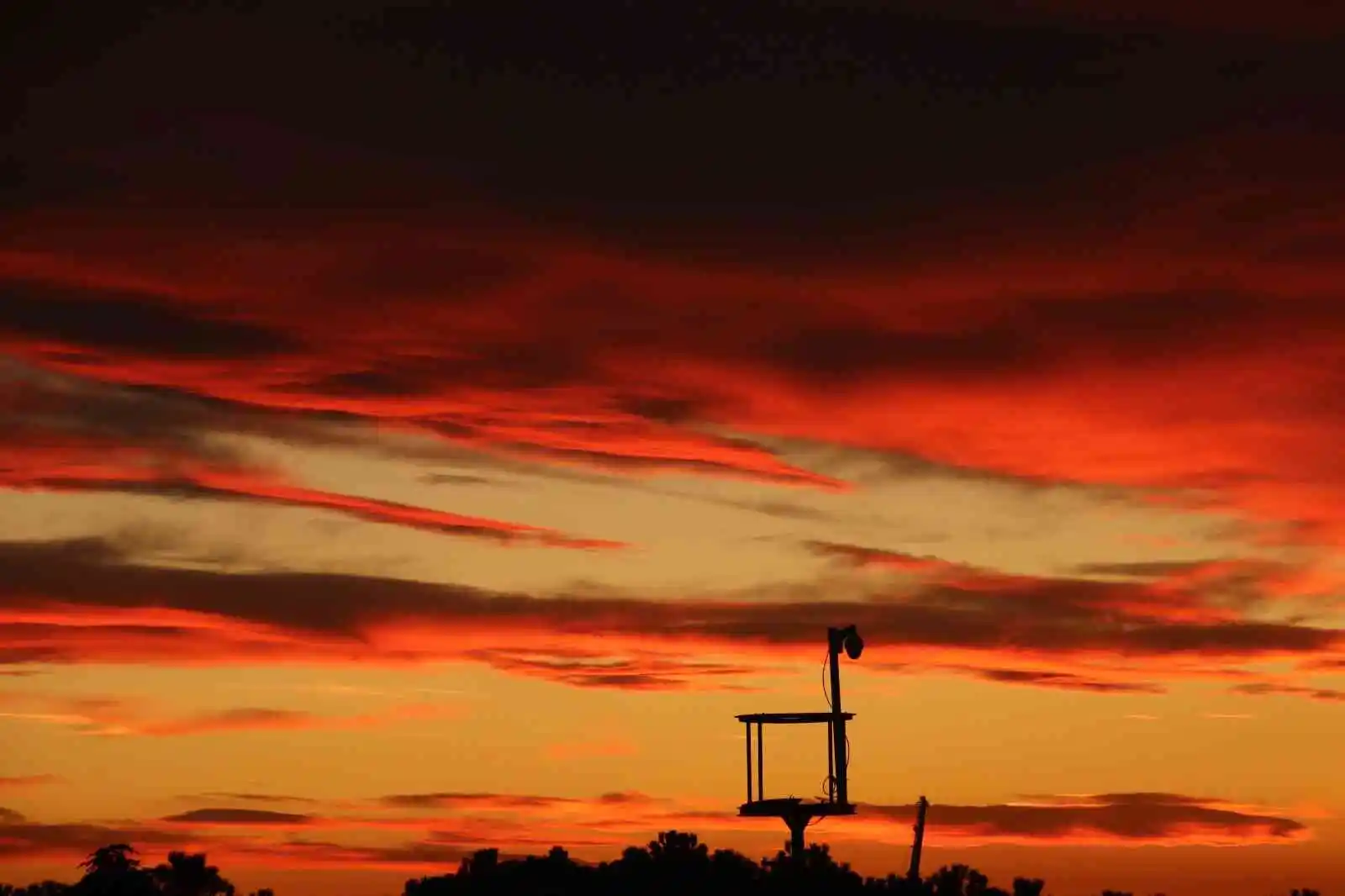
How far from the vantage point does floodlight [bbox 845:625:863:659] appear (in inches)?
2005

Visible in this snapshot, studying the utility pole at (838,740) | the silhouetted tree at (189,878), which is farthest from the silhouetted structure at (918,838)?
the silhouetted tree at (189,878)

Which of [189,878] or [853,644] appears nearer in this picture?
[853,644]

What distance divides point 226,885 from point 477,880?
1340 centimetres

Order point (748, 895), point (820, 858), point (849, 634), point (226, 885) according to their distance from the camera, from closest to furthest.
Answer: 1. point (849, 634)
2. point (748, 895)
3. point (820, 858)
4. point (226, 885)

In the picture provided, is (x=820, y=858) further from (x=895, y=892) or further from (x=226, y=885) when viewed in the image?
(x=226, y=885)

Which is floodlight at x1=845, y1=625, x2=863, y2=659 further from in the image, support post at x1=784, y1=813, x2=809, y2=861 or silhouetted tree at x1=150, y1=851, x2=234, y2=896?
silhouetted tree at x1=150, y1=851, x2=234, y2=896

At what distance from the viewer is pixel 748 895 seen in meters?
64.6

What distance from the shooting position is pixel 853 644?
167ft

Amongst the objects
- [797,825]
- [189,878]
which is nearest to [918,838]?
[797,825]

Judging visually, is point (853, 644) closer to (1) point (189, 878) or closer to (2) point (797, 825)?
(2) point (797, 825)

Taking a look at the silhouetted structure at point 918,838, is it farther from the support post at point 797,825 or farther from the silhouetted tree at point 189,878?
the silhouetted tree at point 189,878

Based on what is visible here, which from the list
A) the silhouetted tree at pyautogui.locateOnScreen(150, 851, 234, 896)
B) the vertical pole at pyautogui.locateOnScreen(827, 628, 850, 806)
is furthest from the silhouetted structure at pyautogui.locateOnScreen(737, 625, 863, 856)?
the silhouetted tree at pyautogui.locateOnScreen(150, 851, 234, 896)

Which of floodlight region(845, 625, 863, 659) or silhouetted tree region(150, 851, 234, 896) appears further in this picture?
silhouetted tree region(150, 851, 234, 896)

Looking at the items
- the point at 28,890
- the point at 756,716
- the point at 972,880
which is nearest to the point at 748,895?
the point at 972,880
